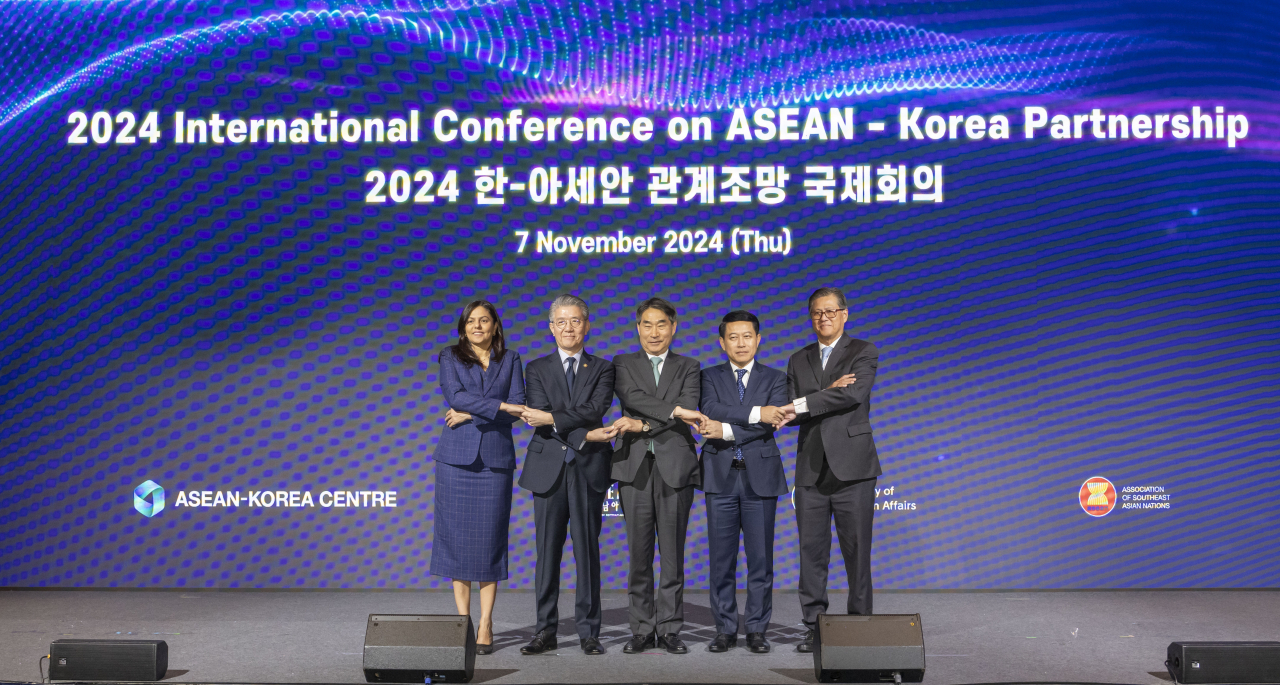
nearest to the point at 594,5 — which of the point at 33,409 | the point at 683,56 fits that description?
the point at 683,56

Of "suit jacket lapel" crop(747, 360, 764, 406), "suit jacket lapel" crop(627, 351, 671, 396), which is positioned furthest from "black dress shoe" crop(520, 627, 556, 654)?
"suit jacket lapel" crop(747, 360, 764, 406)

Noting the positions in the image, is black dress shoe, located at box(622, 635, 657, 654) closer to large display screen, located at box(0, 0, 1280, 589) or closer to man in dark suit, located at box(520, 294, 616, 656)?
man in dark suit, located at box(520, 294, 616, 656)

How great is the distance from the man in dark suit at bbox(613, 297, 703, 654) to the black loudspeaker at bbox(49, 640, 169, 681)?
1816 mm

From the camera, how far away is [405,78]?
5.42 m

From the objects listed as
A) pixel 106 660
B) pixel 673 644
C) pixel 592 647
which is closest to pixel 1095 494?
pixel 673 644

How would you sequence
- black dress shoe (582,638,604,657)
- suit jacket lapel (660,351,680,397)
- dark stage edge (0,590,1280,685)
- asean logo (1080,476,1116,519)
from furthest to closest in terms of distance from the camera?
1. asean logo (1080,476,1116,519)
2. suit jacket lapel (660,351,680,397)
3. black dress shoe (582,638,604,657)
4. dark stage edge (0,590,1280,685)

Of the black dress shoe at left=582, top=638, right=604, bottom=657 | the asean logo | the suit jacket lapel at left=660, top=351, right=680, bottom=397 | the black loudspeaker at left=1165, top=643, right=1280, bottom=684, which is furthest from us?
the asean logo

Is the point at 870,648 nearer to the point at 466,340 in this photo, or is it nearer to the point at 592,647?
the point at 592,647

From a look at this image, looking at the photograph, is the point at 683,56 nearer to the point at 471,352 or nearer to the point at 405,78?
the point at 405,78

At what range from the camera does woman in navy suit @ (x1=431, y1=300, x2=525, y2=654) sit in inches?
156

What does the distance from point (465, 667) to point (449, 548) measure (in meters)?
0.73

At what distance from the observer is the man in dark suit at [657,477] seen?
3.96 meters

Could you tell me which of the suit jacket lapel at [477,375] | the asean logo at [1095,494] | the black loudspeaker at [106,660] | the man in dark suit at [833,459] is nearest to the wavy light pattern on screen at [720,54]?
the man in dark suit at [833,459]

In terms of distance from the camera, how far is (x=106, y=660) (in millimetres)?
3406
